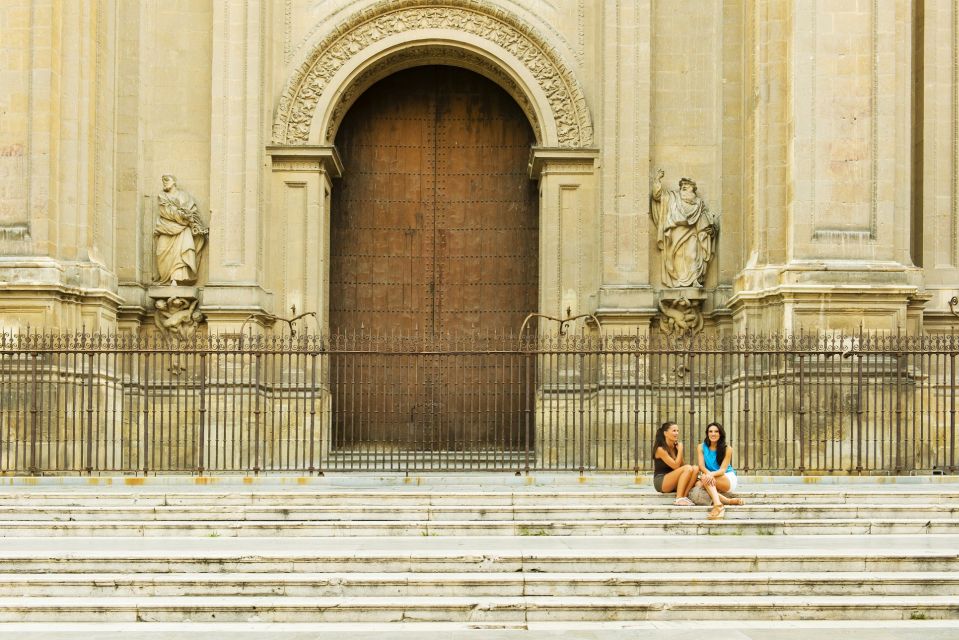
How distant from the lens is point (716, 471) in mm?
14266

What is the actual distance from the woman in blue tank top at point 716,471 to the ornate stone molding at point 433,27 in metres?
7.77

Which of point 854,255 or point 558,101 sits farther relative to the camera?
point 558,101

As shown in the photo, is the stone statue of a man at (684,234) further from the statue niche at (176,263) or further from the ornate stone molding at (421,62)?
the statue niche at (176,263)

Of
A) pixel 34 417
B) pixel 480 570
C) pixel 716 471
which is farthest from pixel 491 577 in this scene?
pixel 34 417

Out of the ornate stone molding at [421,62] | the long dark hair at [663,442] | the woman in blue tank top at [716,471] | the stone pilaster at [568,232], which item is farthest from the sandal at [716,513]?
the ornate stone molding at [421,62]

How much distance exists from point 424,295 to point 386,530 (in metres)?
9.60

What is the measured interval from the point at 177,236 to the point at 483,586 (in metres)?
11.2

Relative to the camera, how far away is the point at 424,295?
22469 millimetres

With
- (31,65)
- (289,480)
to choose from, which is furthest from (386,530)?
(31,65)

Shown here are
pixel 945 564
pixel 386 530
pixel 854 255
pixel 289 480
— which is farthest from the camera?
pixel 854 255

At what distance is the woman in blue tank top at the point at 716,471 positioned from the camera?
13.7m

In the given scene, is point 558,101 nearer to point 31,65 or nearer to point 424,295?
point 424,295

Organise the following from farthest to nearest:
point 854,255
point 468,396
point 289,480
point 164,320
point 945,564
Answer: point 468,396 → point 164,320 → point 854,255 → point 289,480 → point 945,564

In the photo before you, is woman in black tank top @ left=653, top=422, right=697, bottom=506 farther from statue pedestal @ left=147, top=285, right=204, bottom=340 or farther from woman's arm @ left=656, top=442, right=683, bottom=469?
statue pedestal @ left=147, top=285, right=204, bottom=340
